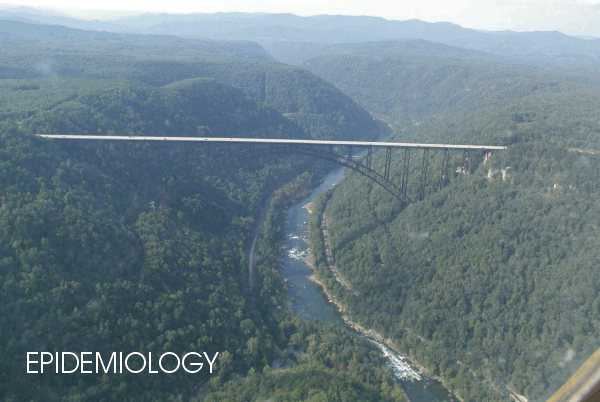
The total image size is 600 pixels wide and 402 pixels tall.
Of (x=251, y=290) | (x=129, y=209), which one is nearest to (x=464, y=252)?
(x=251, y=290)

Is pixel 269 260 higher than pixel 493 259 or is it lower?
lower

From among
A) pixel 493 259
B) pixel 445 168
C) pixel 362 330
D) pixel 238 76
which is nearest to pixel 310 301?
pixel 362 330

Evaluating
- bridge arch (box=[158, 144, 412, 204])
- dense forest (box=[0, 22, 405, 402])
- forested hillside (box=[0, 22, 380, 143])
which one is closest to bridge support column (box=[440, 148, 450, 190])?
bridge arch (box=[158, 144, 412, 204])

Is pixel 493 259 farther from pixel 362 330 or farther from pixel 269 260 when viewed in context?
pixel 269 260

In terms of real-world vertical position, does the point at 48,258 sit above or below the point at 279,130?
below

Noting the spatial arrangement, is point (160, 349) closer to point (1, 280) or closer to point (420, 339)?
point (1, 280)

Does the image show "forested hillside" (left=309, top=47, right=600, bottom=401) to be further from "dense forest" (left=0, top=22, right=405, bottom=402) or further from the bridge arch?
"dense forest" (left=0, top=22, right=405, bottom=402)

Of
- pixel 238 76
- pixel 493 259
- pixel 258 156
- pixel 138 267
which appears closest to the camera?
pixel 138 267
